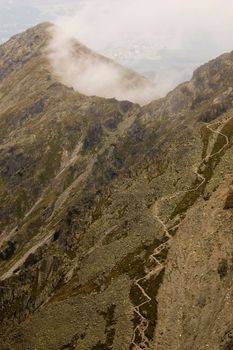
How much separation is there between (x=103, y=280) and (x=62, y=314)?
62.4 feet

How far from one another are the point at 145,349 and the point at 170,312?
13.7 meters

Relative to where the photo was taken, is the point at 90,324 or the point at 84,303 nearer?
the point at 90,324

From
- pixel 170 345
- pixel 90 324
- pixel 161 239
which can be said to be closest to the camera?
pixel 170 345

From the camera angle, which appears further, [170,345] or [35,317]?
[35,317]

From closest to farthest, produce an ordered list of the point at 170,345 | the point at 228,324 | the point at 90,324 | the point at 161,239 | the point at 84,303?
the point at 228,324 → the point at 170,345 → the point at 90,324 → the point at 84,303 → the point at 161,239

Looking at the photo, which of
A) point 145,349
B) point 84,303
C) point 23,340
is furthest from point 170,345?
point 23,340

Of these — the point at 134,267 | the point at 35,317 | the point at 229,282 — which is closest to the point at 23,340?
the point at 35,317

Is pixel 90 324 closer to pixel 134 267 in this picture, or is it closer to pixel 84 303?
pixel 84 303

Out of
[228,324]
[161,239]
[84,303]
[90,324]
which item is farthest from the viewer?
[161,239]

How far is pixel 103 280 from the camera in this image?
644 ft

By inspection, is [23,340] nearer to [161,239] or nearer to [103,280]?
[103,280]

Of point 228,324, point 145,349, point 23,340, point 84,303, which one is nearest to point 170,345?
point 145,349

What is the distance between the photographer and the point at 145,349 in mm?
159875

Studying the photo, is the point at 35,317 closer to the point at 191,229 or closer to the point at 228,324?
the point at 191,229
